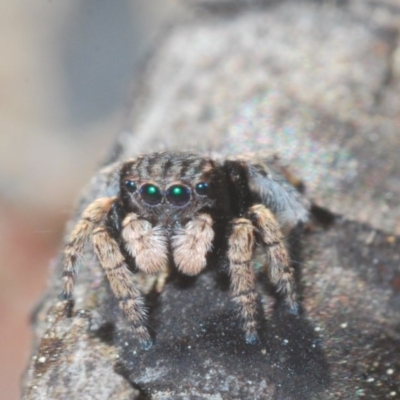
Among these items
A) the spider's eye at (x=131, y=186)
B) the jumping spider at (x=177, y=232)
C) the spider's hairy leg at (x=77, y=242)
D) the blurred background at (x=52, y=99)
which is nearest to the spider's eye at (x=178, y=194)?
the jumping spider at (x=177, y=232)

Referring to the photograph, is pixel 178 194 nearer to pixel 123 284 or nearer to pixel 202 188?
pixel 202 188

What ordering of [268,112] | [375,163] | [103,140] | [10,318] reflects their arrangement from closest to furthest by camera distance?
[375,163], [268,112], [10,318], [103,140]

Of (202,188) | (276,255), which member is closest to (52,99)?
(202,188)

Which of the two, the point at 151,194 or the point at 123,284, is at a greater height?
the point at 151,194

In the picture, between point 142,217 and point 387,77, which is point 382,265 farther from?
point 387,77

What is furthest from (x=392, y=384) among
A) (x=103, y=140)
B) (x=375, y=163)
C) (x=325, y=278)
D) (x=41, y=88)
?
(x=41, y=88)

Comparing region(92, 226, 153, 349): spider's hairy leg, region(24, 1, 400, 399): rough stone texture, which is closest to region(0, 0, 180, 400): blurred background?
region(24, 1, 400, 399): rough stone texture
